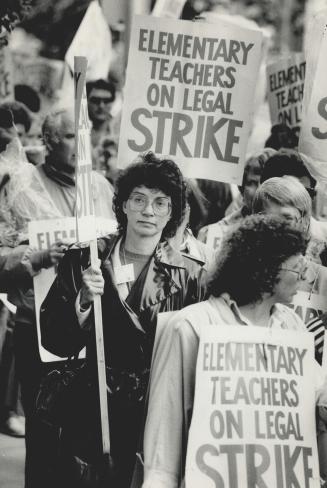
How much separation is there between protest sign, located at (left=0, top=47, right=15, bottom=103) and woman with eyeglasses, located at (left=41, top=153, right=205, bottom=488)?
288 cm

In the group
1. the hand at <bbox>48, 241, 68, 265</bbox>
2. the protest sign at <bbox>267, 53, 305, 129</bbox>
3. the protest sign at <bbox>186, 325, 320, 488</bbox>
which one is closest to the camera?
the protest sign at <bbox>186, 325, 320, 488</bbox>

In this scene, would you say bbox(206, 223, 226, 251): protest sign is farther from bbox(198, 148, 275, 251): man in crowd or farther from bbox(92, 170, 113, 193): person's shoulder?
bbox(92, 170, 113, 193): person's shoulder

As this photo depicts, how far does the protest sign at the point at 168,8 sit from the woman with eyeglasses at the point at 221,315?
315 centimetres

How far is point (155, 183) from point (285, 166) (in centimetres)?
101

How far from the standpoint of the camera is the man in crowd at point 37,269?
5375 mm

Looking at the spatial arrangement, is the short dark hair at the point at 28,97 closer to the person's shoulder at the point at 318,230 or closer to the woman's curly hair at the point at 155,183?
the person's shoulder at the point at 318,230

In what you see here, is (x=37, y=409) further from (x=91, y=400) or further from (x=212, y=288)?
(x=212, y=288)

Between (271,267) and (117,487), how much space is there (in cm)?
119

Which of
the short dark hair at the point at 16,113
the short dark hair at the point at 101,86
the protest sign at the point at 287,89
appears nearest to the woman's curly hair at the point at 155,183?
the short dark hair at the point at 16,113

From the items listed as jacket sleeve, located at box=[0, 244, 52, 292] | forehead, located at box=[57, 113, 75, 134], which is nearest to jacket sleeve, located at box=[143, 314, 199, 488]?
jacket sleeve, located at box=[0, 244, 52, 292]

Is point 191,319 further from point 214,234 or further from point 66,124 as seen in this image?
point 66,124

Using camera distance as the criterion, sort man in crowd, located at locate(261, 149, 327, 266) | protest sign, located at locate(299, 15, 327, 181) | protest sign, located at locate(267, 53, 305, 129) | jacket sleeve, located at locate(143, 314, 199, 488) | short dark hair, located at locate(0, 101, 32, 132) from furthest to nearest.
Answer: protest sign, located at locate(267, 53, 305, 129) < short dark hair, located at locate(0, 101, 32, 132) < man in crowd, located at locate(261, 149, 327, 266) < protest sign, located at locate(299, 15, 327, 181) < jacket sleeve, located at locate(143, 314, 199, 488)

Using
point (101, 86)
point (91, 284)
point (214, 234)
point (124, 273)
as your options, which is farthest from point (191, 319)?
point (101, 86)

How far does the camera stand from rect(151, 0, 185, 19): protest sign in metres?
7.20
